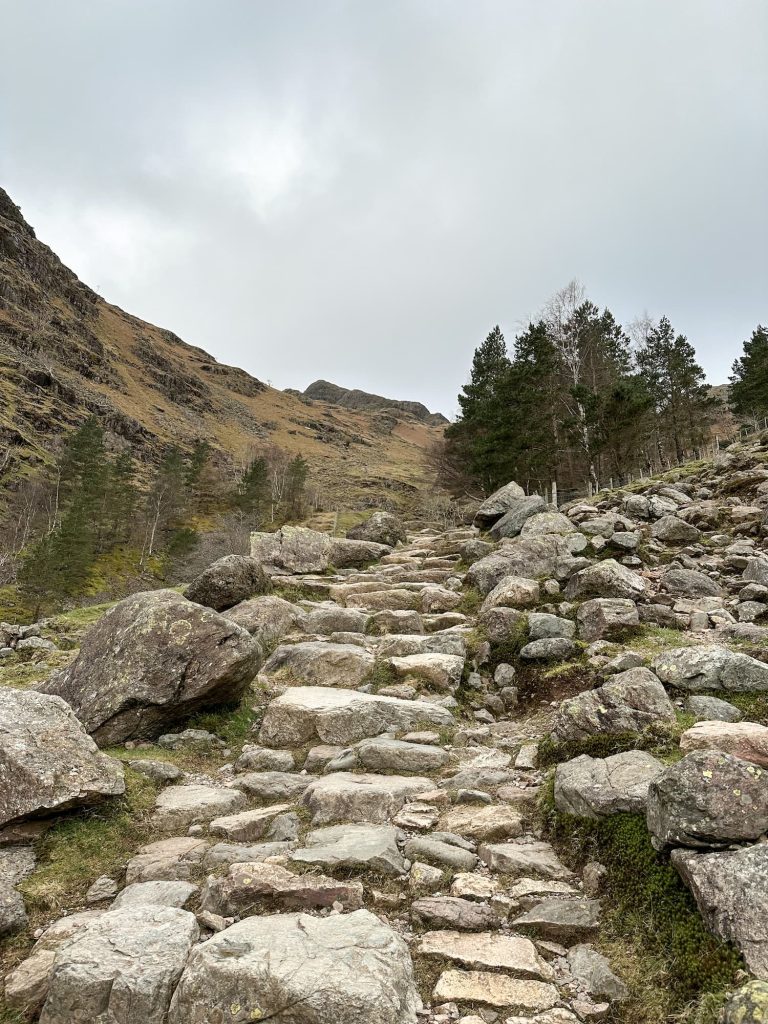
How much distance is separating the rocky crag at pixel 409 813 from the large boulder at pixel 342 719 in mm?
49

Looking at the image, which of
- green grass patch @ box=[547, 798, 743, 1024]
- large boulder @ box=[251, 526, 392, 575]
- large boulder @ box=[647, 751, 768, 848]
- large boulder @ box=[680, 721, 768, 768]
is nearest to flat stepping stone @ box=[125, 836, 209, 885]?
green grass patch @ box=[547, 798, 743, 1024]

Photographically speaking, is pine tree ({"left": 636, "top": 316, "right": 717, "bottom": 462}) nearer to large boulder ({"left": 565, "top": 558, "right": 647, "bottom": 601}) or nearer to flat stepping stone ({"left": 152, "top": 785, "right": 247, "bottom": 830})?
large boulder ({"left": 565, "top": 558, "right": 647, "bottom": 601})

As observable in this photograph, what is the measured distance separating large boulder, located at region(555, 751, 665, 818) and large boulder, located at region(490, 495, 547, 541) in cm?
1699

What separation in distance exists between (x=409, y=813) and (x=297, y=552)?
16.4 m

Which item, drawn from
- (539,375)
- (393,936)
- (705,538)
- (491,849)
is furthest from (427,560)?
(539,375)

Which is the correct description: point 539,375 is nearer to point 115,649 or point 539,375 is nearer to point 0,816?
point 115,649

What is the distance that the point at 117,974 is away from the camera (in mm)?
3701

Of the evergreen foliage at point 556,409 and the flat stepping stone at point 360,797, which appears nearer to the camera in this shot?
the flat stepping stone at point 360,797

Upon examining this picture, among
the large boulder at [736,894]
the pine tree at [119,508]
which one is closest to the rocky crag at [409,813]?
Result: the large boulder at [736,894]

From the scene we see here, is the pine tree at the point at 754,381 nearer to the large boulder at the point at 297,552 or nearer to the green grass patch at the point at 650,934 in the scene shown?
the large boulder at the point at 297,552

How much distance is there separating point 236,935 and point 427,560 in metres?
19.3

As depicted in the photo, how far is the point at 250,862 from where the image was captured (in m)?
5.41

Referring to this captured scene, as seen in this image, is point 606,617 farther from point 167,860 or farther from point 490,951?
point 167,860

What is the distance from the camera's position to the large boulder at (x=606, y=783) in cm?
538
